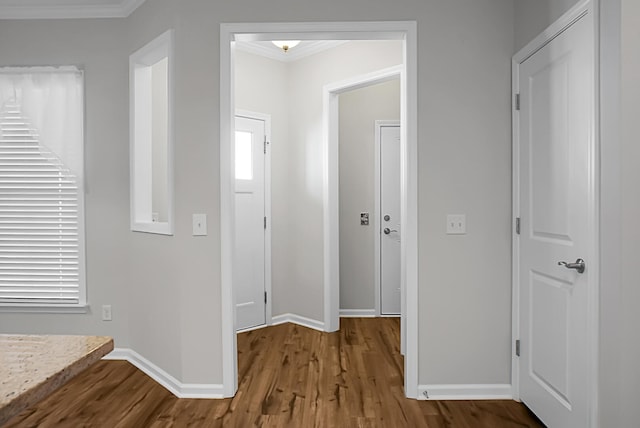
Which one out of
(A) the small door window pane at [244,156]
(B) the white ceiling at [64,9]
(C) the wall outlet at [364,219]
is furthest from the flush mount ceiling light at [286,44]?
(C) the wall outlet at [364,219]

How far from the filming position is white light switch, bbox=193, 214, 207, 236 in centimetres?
265

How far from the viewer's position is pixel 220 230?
2.65 meters

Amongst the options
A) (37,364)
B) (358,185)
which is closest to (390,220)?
(358,185)

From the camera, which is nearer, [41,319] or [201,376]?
[201,376]

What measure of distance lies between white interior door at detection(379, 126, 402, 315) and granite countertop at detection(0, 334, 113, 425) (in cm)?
392

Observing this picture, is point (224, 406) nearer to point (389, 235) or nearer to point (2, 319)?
point (2, 319)

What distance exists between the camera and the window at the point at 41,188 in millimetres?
3281

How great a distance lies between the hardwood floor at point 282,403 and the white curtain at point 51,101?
1.62 m

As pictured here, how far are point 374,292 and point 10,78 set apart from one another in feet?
12.3

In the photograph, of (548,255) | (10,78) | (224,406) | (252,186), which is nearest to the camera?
(548,255)

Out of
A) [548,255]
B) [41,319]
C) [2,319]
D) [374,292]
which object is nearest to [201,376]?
[41,319]

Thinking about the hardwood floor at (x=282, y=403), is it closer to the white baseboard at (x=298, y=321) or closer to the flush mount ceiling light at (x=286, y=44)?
the white baseboard at (x=298, y=321)

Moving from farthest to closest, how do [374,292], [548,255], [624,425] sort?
[374,292] → [548,255] → [624,425]

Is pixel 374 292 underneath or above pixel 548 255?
underneath
